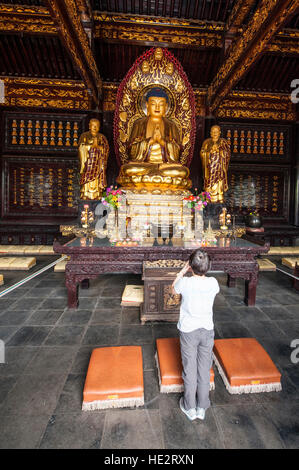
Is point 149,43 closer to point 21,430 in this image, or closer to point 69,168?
point 69,168

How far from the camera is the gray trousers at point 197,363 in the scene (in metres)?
1.60

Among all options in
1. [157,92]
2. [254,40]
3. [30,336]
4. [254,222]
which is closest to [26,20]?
[157,92]

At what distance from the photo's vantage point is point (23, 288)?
4293 millimetres

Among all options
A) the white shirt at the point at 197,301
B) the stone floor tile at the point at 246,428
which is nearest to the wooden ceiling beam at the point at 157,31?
the white shirt at the point at 197,301

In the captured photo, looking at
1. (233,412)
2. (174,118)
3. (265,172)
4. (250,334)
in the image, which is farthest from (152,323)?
(265,172)

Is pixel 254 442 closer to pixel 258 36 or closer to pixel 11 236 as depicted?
pixel 258 36

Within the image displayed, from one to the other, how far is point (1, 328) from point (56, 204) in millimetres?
5357

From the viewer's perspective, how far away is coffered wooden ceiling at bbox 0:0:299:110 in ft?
19.1

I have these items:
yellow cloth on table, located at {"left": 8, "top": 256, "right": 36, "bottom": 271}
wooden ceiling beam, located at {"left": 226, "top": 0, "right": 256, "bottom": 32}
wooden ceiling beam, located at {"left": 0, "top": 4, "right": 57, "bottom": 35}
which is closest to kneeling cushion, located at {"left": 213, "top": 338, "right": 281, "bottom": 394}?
yellow cloth on table, located at {"left": 8, "top": 256, "right": 36, "bottom": 271}

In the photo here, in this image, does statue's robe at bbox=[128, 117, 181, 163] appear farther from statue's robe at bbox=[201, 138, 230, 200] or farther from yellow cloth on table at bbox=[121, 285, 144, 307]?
yellow cloth on table at bbox=[121, 285, 144, 307]

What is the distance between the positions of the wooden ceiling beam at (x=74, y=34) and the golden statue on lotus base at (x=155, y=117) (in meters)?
1.20

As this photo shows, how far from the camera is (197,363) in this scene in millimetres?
1670

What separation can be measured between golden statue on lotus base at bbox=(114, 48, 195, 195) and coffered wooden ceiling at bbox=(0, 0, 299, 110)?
756mm

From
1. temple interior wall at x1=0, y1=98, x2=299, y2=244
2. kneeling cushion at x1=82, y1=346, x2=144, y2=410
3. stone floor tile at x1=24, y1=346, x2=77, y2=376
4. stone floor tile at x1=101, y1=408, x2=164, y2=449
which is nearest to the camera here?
stone floor tile at x1=101, y1=408, x2=164, y2=449
